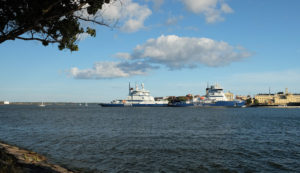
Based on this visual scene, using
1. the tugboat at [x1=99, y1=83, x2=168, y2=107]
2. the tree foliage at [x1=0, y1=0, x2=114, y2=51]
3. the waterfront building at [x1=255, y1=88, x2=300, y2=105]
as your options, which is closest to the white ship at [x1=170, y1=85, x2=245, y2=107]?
the tugboat at [x1=99, y1=83, x2=168, y2=107]

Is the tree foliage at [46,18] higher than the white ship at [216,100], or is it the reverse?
the tree foliage at [46,18]

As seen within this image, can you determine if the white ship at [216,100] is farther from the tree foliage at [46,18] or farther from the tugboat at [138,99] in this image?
the tree foliage at [46,18]

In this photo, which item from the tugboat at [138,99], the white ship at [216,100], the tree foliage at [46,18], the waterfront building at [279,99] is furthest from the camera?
the waterfront building at [279,99]

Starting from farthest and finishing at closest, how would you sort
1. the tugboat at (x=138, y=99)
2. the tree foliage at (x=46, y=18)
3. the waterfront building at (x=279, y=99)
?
the waterfront building at (x=279, y=99), the tugboat at (x=138, y=99), the tree foliage at (x=46, y=18)

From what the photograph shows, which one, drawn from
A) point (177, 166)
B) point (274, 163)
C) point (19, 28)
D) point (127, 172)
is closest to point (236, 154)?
point (274, 163)

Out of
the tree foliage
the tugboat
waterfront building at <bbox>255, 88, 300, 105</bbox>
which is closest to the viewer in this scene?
the tree foliage

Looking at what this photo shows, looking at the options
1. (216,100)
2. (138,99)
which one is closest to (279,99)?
(216,100)

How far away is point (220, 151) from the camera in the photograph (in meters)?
13.8

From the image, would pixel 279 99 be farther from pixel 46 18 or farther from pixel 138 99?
pixel 46 18

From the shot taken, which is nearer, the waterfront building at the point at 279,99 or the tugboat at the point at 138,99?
the tugboat at the point at 138,99

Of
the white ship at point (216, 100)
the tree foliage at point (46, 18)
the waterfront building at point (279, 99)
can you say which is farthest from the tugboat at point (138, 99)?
the tree foliage at point (46, 18)

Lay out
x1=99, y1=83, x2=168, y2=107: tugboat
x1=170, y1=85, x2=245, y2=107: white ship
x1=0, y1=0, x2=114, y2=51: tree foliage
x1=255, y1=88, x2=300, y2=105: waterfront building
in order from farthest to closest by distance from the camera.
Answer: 1. x1=255, y1=88, x2=300, y2=105: waterfront building
2. x1=99, y1=83, x2=168, y2=107: tugboat
3. x1=170, y1=85, x2=245, y2=107: white ship
4. x1=0, y1=0, x2=114, y2=51: tree foliage

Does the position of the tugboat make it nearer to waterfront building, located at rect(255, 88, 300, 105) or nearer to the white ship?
the white ship

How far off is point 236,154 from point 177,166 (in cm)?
448
